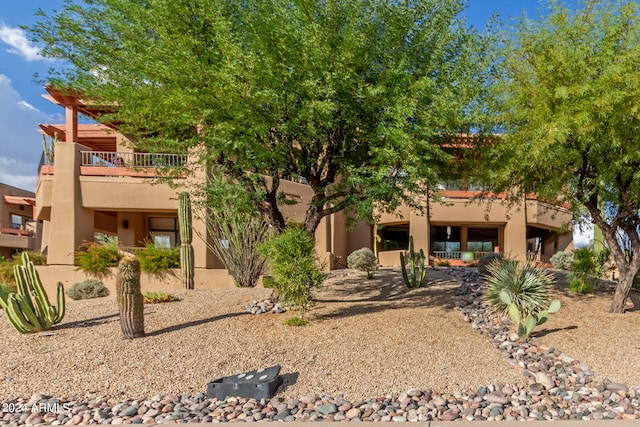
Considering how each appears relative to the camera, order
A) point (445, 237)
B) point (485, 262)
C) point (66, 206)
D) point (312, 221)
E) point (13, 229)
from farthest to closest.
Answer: point (13, 229), point (445, 237), point (66, 206), point (485, 262), point (312, 221)

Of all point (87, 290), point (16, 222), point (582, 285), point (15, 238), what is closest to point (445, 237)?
point (582, 285)

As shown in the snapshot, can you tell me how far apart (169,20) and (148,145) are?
3.12m

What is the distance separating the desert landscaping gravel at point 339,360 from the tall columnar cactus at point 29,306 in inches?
10.4

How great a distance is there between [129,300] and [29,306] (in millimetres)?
2259

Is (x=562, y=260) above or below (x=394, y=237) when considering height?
below

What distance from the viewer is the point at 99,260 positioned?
15633mm

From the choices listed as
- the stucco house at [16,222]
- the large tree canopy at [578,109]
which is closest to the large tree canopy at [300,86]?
the large tree canopy at [578,109]

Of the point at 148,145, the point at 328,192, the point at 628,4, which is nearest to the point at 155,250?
the point at 148,145

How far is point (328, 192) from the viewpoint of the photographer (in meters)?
10.7

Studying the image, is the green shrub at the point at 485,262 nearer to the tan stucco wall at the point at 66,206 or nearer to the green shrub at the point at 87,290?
the green shrub at the point at 87,290

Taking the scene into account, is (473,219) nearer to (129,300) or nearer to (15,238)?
(129,300)

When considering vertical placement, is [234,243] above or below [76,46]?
below

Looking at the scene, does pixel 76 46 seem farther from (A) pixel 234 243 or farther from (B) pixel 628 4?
(B) pixel 628 4

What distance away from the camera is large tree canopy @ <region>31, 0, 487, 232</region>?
8.37m
